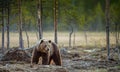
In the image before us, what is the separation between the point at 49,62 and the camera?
61.2ft

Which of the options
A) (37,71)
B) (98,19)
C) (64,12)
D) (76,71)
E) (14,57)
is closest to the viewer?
(37,71)

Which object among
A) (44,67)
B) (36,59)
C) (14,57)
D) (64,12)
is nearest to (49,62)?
(36,59)

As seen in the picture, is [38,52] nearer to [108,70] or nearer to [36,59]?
[36,59]

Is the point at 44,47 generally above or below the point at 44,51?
above

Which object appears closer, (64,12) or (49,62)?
(49,62)

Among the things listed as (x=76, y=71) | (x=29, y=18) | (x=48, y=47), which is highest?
(x=29, y=18)

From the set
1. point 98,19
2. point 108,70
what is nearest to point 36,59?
point 108,70

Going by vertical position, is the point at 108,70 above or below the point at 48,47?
below

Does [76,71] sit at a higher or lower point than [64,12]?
lower

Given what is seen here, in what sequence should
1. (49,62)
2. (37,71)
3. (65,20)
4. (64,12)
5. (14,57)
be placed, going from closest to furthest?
(37,71) < (49,62) < (14,57) < (64,12) < (65,20)

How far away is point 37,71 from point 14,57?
751 cm

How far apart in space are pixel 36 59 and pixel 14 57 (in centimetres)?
537

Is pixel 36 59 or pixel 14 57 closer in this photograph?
pixel 36 59

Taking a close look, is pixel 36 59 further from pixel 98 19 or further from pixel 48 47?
pixel 98 19
